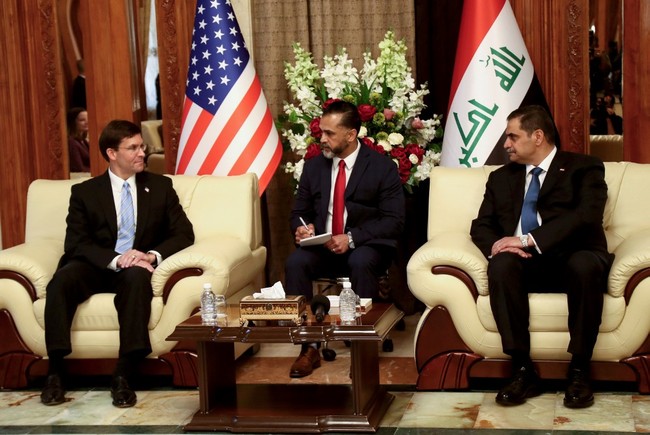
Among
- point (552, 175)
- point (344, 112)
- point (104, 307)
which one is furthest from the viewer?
point (344, 112)

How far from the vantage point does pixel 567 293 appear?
14.3 feet

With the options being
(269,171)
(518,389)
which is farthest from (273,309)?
(269,171)

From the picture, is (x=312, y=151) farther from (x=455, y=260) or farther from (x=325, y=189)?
(x=455, y=260)

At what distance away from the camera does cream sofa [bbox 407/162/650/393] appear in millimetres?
4383

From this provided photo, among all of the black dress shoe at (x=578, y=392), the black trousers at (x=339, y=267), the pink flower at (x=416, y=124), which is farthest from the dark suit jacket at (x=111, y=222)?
the black dress shoe at (x=578, y=392)

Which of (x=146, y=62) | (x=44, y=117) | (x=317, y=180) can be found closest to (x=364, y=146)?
(x=317, y=180)

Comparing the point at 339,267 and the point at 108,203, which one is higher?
the point at 108,203

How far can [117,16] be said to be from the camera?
21.8 ft

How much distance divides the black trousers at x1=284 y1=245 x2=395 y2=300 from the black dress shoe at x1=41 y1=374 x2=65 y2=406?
1171 millimetres

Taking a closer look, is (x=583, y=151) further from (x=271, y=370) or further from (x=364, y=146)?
(x=271, y=370)

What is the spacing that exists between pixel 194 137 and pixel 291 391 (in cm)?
208

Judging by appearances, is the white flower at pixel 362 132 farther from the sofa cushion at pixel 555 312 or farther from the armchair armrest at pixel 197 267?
the sofa cushion at pixel 555 312

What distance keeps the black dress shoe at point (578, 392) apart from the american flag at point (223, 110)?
7.67 feet

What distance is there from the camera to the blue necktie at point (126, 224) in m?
5.13
